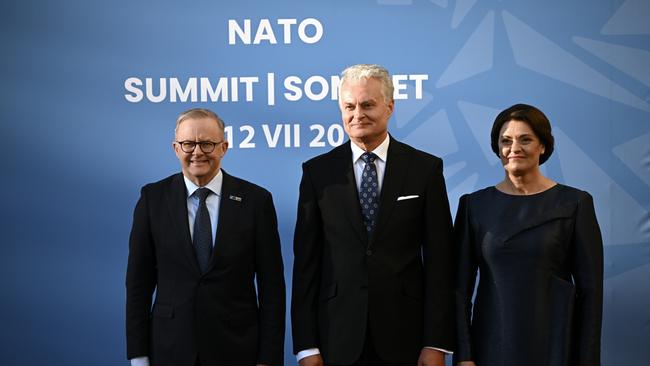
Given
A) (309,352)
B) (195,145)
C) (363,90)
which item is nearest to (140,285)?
(195,145)

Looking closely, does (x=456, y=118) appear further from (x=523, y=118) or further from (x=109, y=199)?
(x=109, y=199)

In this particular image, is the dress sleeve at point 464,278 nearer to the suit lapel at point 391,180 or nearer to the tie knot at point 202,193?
the suit lapel at point 391,180

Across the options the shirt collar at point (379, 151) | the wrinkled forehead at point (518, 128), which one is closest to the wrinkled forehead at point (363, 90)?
the shirt collar at point (379, 151)

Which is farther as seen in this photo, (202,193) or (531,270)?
(202,193)

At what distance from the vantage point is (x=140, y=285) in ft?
8.83

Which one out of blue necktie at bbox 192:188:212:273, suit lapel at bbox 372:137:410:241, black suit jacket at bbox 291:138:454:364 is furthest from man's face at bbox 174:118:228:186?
suit lapel at bbox 372:137:410:241

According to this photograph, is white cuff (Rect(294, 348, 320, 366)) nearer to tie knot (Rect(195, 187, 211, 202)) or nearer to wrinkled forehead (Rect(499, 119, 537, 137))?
tie knot (Rect(195, 187, 211, 202))

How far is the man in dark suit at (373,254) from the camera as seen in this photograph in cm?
255

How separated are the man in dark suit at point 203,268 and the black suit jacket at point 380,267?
0.47ft

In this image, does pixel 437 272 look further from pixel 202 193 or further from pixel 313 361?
pixel 202 193

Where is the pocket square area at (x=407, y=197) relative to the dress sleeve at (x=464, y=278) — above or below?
above

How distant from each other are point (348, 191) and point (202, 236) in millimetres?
523

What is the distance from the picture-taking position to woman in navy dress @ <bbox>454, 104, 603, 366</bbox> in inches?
98.1

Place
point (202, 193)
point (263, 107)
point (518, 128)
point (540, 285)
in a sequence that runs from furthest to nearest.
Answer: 1. point (263, 107)
2. point (202, 193)
3. point (518, 128)
4. point (540, 285)
